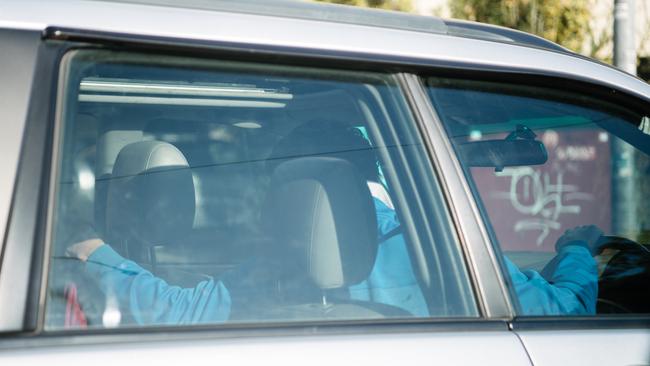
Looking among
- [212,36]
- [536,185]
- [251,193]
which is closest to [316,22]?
[212,36]

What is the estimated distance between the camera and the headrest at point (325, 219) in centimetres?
192

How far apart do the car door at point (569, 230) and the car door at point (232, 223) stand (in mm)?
101

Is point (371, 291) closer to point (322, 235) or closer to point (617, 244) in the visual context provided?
point (322, 235)

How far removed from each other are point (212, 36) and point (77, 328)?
0.62 m

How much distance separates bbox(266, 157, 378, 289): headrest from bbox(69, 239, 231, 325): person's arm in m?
0.19

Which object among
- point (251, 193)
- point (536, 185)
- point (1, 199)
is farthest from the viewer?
point (536, 185)

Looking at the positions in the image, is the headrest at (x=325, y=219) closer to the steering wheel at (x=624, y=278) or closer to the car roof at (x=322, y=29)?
the car roof at (x=322, y=29)

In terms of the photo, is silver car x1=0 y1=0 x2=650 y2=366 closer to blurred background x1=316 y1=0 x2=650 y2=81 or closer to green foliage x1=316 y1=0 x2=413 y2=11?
blurred background x1=316 y1=0 x2=650 y2=81

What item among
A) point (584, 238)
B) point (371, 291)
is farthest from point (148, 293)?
point (584, 238)

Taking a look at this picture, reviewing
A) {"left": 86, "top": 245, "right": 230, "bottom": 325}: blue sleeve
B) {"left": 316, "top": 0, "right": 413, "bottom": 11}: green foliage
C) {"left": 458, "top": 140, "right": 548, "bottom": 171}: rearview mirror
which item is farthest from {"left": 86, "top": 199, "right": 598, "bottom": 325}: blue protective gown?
{"left": 316, "top": 0, "right": 413, "bottom": 11}: green foliage

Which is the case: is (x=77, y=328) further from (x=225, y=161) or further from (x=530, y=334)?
(x=530, y=334)

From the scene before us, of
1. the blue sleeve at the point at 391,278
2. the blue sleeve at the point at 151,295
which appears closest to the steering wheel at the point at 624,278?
the blue sleeve at the point at 391,278

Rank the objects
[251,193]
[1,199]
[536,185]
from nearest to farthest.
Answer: [1,199]
[251,193]
[536,185]

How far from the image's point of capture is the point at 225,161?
6.61 feet
